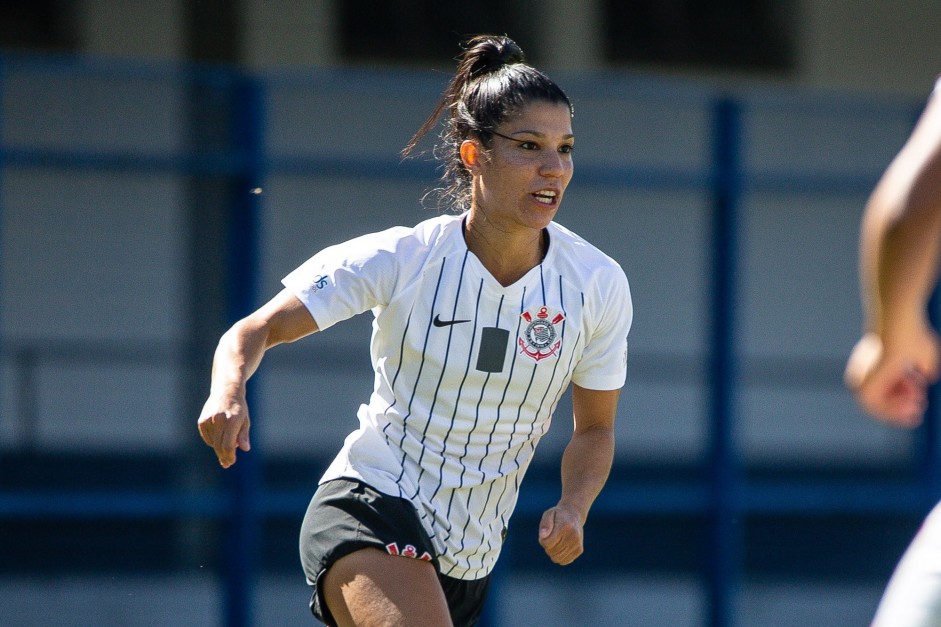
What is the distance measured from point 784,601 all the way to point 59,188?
158 inches

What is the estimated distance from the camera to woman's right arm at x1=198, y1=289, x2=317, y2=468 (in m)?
2.91

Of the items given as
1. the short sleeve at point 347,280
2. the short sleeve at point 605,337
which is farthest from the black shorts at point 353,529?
the short sleeve at point 605,337

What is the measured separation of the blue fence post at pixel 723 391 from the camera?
6.63 m

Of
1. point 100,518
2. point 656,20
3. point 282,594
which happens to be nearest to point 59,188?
point 100,518

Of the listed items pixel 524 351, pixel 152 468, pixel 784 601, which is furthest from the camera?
pixel 152 468

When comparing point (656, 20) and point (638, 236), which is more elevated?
point (656, 20)

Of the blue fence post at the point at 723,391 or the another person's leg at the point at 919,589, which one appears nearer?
the another person's leg at the point at 919,589

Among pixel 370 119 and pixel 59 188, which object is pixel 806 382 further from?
pixel 59 188

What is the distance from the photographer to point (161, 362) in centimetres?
935

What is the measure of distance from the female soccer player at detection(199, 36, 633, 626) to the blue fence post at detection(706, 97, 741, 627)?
3237 millimetres

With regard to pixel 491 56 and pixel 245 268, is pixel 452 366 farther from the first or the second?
pixel 245 268

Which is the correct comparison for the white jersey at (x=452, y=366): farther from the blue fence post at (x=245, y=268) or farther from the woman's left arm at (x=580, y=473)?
the blue fence post at (x=245, y=268)

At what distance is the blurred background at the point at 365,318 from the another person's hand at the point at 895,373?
4251 millimetres

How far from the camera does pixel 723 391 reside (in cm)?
671
